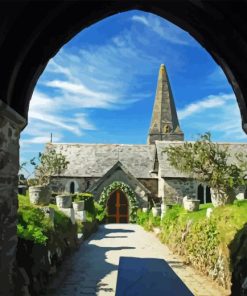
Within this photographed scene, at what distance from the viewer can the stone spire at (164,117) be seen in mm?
51469

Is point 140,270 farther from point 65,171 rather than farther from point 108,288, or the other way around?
point 65,171

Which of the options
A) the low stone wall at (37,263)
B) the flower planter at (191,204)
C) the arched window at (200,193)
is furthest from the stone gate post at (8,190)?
the arched window at (200,193)

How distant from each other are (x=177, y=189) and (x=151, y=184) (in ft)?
13.3

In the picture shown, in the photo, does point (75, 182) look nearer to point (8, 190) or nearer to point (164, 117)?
point (164, 117)

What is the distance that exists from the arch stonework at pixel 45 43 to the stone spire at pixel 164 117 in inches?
1778

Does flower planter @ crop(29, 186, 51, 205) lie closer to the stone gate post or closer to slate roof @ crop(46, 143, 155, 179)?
the stone gate post

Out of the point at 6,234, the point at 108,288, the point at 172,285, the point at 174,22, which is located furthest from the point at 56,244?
the point at 174,22

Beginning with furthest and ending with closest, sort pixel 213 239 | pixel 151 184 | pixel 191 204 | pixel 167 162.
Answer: pixel 151 184, pixel 167 162, pixel 191 204, pixel 213 239

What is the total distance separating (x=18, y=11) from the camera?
4590mm

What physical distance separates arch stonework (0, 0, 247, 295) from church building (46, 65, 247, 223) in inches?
1058

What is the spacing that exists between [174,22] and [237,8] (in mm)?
1237

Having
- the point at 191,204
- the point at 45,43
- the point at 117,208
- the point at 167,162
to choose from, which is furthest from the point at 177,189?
the point at 45,43

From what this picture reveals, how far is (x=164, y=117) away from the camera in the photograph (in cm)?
5250

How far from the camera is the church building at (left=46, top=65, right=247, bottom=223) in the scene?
116 ft
